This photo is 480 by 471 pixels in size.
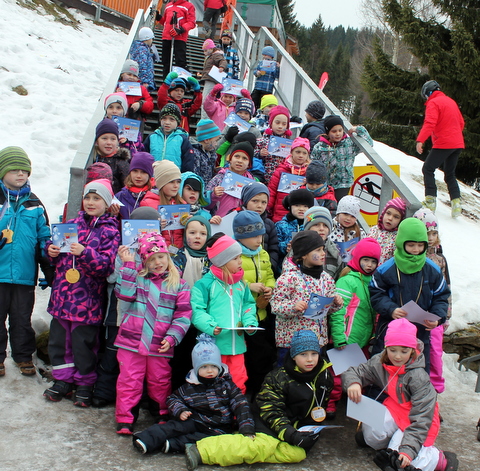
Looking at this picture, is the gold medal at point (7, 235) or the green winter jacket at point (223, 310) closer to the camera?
the green winter jacket at point (223, 310)

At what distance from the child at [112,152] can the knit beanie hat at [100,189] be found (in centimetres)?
106

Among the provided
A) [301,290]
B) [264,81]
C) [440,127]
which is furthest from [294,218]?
[264,81]

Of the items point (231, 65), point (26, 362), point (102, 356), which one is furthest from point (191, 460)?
point (231, 65)

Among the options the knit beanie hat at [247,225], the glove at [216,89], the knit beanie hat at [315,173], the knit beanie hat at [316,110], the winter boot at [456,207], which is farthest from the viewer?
the winter boot at [456,207]

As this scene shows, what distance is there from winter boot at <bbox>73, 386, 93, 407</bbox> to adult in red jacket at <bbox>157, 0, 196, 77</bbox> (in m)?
9.09

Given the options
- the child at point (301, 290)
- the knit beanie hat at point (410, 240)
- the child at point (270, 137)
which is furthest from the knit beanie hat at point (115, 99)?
Result: the knit beanie hat at point (410, 240)

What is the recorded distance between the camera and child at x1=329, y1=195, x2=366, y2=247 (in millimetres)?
5730

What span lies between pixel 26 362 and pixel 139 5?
738 inches

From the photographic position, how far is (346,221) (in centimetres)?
577

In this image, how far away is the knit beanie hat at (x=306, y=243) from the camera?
15.7 feet

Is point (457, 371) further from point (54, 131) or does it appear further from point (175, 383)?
point (54, 131)

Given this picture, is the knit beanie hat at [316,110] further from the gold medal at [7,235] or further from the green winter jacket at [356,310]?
the gold medal at [7,235]

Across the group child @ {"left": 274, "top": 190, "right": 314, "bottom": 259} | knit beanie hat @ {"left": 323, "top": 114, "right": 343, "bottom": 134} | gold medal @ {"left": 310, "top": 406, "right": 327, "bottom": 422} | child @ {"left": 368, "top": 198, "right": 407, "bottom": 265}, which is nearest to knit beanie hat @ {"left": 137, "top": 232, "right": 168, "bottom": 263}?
child @ {"left": 274, "top": 190, "right": 314, "bottom": 259}

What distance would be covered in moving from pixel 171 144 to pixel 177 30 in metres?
6.23
